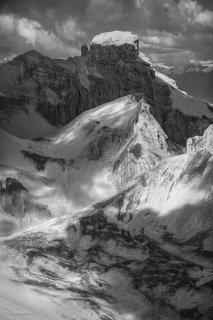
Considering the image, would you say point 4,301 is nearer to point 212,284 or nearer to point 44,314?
point 44,314

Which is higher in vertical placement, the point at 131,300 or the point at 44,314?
the point at 131,300

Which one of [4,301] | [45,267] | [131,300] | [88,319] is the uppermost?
[45,267]

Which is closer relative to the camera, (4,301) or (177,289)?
(4,301)

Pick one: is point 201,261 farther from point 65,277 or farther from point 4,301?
point 4,301

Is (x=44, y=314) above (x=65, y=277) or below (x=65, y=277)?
below

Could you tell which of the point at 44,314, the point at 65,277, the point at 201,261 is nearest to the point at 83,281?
the point at 65,277

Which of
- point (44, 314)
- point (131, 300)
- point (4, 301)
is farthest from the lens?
point (131, 300)

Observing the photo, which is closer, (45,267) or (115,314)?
(115,314)

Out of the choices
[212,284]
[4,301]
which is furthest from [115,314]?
[4,301]

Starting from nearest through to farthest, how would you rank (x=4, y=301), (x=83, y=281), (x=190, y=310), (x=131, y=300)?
1. (x=4, y=301)
2. (x=190, y=310)
3. (x=131, y=300)
4. (x=83, y=281)
